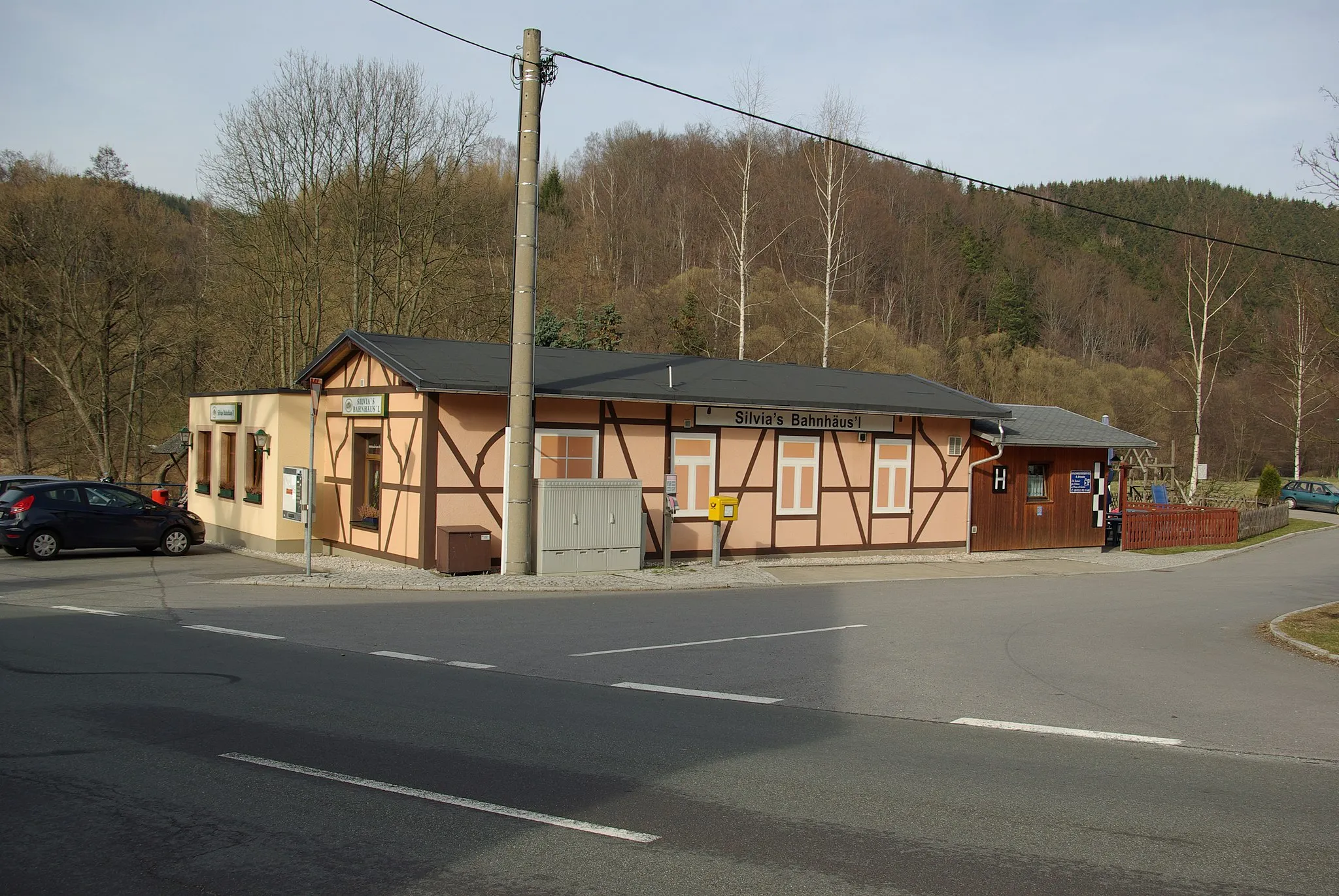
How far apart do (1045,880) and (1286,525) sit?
4318cm

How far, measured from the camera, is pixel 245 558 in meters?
21.2

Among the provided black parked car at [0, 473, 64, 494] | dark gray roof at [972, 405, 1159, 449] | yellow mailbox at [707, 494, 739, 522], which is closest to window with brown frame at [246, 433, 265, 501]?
black parked car at [0, 473, 64, 494]

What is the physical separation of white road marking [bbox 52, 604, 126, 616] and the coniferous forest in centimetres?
1760

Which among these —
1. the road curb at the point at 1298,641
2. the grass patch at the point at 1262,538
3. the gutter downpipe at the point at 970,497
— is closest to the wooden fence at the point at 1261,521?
the grass patch at the point at 1262,538

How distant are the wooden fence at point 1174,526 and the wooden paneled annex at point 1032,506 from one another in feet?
4.04

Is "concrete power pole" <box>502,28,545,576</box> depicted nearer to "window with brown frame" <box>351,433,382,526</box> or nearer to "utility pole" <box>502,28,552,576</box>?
"utility pole" <box>502,28,552,576</box>

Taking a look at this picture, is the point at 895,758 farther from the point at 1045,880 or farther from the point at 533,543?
the point at 533,543

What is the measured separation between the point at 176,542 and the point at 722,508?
11.2m

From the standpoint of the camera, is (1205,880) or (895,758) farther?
(895,758)

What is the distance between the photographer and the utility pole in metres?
17.5

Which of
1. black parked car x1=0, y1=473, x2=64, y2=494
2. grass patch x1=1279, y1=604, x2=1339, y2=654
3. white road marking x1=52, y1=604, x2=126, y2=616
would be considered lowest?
white road marking x1=52, y1=604, x2=126, y2=616

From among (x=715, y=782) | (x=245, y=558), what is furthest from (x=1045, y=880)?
(x=245, y=558)

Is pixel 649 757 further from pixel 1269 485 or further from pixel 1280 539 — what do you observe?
pixel 1269 485

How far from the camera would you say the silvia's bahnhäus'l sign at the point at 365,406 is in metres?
19.7
